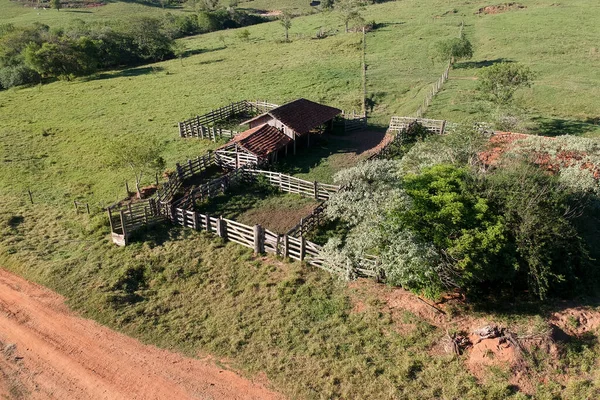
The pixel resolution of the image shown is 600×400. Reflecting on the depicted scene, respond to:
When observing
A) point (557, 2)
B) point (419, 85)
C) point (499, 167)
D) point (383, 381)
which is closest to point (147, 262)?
point (383, 381)

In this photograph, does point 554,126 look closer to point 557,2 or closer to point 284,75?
point 284,75

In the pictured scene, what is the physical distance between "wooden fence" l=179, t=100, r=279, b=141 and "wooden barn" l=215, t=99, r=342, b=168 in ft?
11.9

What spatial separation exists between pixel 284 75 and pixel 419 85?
15465 millimetres

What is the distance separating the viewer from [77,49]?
2238 inches

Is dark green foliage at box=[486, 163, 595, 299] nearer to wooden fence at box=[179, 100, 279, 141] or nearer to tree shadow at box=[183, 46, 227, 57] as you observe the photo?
wooden fence at box=[179, 100, 279, 141]

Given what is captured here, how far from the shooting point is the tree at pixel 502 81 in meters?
31.1

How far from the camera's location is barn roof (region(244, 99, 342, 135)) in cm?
2855

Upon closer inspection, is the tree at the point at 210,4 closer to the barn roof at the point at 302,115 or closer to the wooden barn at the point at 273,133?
the barn roof at the point at 302,115

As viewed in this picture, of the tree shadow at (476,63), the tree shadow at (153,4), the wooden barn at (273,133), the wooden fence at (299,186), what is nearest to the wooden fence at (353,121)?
the wooden barn at (273,133)

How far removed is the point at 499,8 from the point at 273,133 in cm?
6154

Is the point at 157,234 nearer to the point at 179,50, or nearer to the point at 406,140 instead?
the point at 406,140

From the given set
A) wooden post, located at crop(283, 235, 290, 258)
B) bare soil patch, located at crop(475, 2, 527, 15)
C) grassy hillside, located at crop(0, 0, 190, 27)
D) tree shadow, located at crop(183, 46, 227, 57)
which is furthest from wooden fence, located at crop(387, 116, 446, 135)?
grassy hillside, located at crop(0, 0, 190, 27)

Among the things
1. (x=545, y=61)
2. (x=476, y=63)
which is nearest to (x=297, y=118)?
(x=476, y=63)

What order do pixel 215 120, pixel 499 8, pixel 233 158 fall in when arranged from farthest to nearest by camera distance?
1. pixel 499 8
2. pixel 215 120
3. pixel 233 158
